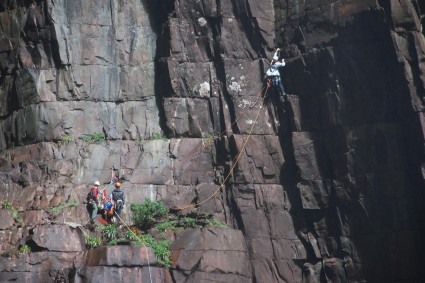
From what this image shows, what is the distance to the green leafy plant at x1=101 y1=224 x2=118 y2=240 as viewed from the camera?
2616 centimetres

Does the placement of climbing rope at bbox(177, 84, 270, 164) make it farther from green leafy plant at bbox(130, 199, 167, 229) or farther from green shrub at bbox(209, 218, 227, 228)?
green shrub at bbox(209, 218, 227, 228)

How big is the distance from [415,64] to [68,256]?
15.8 metres

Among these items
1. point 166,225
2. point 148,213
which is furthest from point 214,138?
point 166,225

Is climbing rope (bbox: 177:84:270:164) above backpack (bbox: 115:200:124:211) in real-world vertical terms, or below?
above

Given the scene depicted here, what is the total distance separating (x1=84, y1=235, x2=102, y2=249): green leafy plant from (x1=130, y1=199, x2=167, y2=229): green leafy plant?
88.3 inches

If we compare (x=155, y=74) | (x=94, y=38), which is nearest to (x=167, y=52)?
(x=155, y=74)

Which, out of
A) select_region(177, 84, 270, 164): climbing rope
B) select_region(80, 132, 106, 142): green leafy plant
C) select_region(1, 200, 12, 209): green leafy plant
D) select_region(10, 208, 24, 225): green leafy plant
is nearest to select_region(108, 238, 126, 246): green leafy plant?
select_region(10, 208, 24, 225): green leafy plant

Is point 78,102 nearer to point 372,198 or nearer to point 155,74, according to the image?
point 155,74

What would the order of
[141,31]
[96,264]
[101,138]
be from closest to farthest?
[96,264], [101,138], [141,31]

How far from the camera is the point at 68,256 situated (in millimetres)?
25047

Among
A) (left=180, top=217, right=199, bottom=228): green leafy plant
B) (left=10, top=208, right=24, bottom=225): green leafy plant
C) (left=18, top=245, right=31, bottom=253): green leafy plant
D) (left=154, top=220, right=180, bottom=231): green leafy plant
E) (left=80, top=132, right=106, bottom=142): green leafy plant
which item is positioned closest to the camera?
(left=18, top=245, right=31, bottom=253): green leafy plant

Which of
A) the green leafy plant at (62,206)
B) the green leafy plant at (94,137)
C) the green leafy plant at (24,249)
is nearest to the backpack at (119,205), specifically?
the green leafy plant at (62,206)

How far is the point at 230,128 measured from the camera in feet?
102

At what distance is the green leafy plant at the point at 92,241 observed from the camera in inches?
1016
